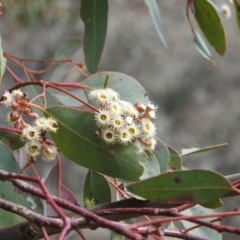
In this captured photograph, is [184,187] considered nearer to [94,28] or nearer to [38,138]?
[38,138]

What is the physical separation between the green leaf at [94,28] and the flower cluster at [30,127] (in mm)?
352

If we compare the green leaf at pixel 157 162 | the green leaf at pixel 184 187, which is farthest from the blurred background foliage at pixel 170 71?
the green leaf at pixel 184 187

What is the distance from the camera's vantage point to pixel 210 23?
1.13 m

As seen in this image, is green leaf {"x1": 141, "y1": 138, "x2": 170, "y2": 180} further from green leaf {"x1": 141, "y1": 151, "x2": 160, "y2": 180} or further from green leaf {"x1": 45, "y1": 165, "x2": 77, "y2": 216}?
green leaf {"x1": 45, "y1": 165, "x2": 77, "y2": 216}

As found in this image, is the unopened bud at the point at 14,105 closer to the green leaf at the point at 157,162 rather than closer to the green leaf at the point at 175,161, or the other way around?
the green leaf at the point at 157,162

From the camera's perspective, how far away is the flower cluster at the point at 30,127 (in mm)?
698

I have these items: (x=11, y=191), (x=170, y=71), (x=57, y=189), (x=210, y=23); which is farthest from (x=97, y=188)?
(x=170, y=71)

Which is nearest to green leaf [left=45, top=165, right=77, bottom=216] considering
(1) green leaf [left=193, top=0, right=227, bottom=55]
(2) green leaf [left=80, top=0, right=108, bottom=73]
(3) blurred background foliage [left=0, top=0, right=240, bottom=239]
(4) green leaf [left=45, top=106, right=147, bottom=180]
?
(4) green leaf [left=45, top=106, right=147, bottom=180]

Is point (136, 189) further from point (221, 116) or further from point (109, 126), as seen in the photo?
point (221, 116)

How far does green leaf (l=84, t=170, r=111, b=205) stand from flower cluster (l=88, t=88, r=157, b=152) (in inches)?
6.8

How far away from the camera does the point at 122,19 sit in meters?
3.90

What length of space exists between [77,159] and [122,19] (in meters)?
3.28

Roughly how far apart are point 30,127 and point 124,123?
131mm

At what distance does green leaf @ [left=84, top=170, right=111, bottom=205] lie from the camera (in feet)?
2.83
